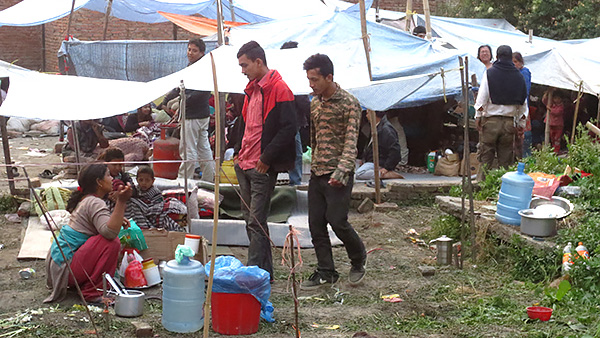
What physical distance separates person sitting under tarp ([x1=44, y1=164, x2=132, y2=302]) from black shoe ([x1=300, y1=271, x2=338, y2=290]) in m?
1.40

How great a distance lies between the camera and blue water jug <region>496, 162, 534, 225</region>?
6480mm

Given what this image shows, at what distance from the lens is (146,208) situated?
21.5 feet

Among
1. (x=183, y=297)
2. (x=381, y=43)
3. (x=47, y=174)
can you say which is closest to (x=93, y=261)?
(x=183, y=297)

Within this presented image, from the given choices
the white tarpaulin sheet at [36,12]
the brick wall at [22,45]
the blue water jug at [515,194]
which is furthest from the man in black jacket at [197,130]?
the brick wall at [22,45]

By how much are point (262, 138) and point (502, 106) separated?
3757 millimetres

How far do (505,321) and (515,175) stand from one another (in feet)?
6.52

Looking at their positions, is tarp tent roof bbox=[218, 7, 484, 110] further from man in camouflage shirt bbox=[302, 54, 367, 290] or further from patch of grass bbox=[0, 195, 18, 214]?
man in camouflage shirt bbox=[302, 54, 367, 290]

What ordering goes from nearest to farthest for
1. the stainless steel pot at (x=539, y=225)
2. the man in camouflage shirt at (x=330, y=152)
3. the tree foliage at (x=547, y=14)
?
1. the man in camouflage shirt at (x=330, y=152)
2. the stainless steel pot at (x=539, y=225)
3. the tree foliage at (x=547, y=14)

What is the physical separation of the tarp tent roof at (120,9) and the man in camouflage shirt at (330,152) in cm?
806

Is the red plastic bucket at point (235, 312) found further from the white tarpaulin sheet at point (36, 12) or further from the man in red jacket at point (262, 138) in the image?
the white tarpaulin sheet at point (36, 12)

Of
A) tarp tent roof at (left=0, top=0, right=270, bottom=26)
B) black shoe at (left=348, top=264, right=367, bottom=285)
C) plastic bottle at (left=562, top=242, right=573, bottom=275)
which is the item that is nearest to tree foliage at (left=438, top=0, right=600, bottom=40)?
tarp tent roof at (left=0, top=0, right=270, bottom=26)

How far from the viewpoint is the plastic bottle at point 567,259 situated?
5.57m

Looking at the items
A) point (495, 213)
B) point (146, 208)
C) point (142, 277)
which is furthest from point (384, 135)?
point (142, 277)

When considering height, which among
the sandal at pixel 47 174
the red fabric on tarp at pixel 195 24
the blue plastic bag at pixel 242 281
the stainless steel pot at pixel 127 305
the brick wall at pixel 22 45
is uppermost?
the red fabric on tarp at pixel 195 24
